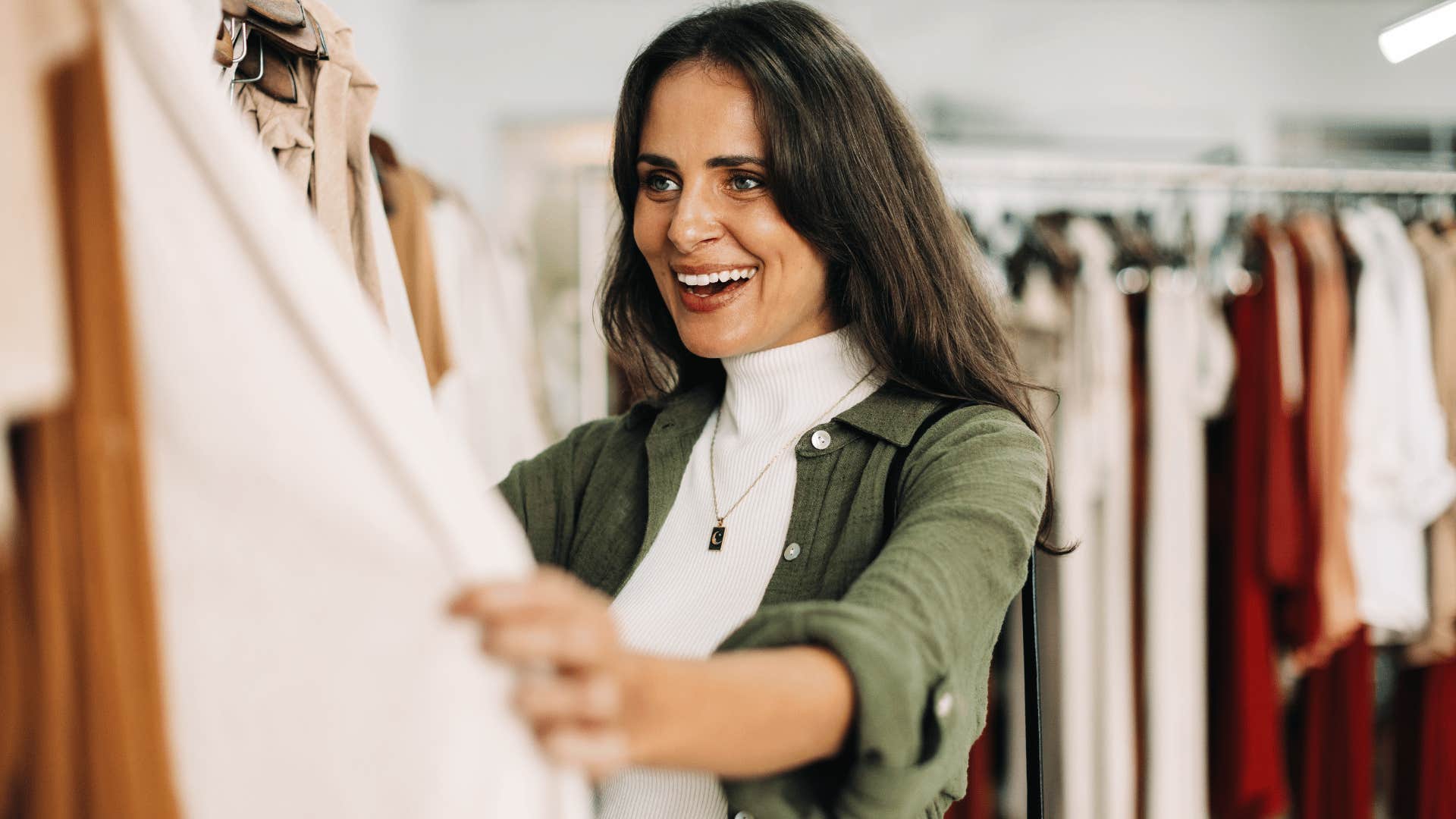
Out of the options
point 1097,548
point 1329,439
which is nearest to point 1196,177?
point 1329,439

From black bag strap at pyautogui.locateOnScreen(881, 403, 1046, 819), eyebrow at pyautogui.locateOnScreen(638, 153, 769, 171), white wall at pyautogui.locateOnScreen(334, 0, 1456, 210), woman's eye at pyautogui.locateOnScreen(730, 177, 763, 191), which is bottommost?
black bag strap at pyautogui.locateOnScreen(881, 403, 1046, 819)

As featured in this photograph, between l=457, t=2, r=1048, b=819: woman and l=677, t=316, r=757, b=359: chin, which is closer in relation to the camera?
l=457, t=2, r=1048, b=819: woman

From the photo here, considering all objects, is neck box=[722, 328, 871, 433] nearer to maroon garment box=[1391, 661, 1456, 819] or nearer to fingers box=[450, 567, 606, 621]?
fingers box=[450, 567, 606, 621]

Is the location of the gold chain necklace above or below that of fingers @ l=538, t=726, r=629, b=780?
above

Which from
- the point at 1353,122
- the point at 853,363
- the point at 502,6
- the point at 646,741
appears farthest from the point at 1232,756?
the point at 502,6

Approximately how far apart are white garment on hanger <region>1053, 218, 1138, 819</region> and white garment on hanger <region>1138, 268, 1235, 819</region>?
0.04 meters

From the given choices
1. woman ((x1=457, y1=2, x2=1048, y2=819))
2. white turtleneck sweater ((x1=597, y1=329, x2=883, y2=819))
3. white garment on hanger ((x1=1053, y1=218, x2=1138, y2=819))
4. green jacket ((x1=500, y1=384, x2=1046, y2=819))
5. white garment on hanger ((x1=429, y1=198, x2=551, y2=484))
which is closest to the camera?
green jacket ((x1=500, y1=384, x2=1046, y2=819))

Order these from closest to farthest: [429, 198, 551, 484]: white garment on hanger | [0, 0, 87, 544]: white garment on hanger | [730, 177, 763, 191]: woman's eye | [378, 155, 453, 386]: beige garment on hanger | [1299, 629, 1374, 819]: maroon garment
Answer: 1. [0, 0, 87, 544]: white garment on hanger
2. [730, 177, 763, 191]: woman's eye
3. [378, 155, 453, 386]: beige garment on hanger
4. [429, 198, 551, 484]: white garment on hanger
5. [1299, 629, 1374, 819]: maroon garment

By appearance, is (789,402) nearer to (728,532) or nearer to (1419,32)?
(728,532)

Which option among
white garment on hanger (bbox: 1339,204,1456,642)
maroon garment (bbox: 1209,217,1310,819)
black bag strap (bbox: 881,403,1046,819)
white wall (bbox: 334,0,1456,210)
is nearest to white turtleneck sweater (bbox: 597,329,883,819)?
black bag strap (bbox: 881,403,1046,819)

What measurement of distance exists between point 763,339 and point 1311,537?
4.58 feet

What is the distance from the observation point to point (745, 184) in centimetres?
98

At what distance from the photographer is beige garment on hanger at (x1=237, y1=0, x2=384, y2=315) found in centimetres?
84

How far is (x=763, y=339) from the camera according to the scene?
1016 millimetres
